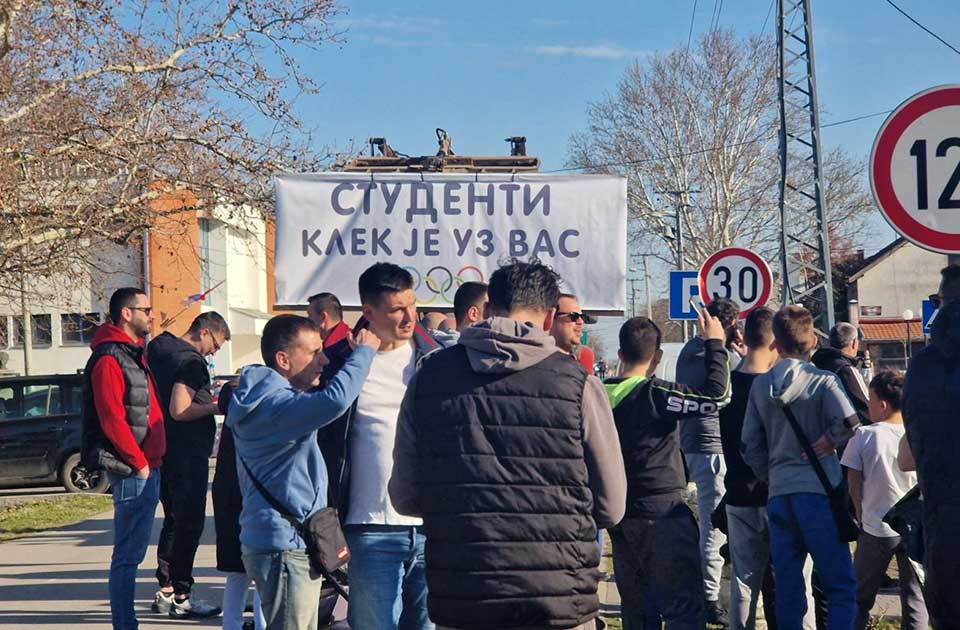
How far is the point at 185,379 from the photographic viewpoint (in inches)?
310

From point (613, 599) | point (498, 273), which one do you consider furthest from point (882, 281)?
point (498, 273)

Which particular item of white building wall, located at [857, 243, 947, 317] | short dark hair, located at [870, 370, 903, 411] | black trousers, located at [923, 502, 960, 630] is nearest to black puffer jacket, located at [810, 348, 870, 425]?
short dark hair, located at [870, 370, 903, 411]

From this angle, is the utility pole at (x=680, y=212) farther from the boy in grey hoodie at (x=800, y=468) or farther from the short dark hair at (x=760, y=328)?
the boy in grey hoodie at (x=800, y=468)

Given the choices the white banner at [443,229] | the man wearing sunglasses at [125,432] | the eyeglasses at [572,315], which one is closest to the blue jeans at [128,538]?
the man wearing sunglasses at [125,432]

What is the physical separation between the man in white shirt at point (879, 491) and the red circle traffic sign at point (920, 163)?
60.4 inches

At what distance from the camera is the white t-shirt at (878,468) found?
21.4 ft

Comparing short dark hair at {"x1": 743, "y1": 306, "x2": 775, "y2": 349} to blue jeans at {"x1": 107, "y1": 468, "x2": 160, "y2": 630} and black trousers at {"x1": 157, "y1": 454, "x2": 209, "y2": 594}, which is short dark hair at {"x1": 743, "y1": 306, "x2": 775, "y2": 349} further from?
black trousers at {"x1": 157, "y1": 454, "x2": 209, "y2": 594}

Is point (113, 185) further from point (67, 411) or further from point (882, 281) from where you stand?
point (882, 281)

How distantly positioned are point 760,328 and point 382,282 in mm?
2700

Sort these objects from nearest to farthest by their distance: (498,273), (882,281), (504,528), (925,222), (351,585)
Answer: (504,528)
(498,273)
(351,585)
(925,222)
(882,281)

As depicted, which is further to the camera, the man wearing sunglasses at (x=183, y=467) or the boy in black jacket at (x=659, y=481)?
the man wearing sunglasses at (x=183, y=467)

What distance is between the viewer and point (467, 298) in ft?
23.6

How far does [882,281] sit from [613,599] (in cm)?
6643

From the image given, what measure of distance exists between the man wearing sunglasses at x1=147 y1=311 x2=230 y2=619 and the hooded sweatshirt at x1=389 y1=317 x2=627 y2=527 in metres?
4.56
